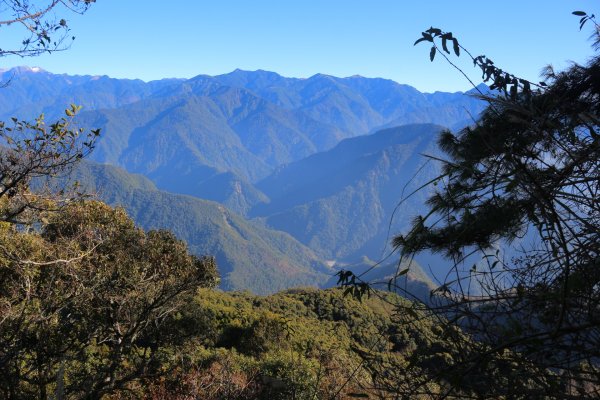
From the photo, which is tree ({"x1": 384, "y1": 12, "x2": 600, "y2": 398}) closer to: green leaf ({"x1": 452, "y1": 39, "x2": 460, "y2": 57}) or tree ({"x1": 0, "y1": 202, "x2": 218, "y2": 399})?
green leaf ({"x1": 452, "y1": 39, "x2": 460, "y2": 57})

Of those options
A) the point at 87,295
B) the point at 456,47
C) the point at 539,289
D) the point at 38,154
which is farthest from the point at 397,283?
the point at 87,295

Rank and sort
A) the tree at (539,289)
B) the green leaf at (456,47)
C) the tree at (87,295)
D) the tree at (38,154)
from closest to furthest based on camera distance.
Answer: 1. the tree at (539,289)
2. the green leaf at (456,47)
3. the tree at (38,154)
4. the tree at (87,295)

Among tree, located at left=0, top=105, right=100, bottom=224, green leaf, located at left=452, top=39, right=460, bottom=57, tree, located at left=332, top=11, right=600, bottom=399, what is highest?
tree, located at left=0, top=105, right=100, bottom=224

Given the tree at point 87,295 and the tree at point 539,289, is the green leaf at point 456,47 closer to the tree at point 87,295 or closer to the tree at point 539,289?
the tree at point 539,289

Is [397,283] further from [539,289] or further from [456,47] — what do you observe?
[456,47]

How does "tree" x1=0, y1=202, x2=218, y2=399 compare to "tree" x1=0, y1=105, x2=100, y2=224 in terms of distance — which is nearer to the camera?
"tree" x1=0, y1=105, x2=100, y2=224

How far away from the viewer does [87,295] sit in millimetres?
7602

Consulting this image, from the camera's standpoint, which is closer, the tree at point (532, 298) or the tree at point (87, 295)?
the tree at point (532, 298)

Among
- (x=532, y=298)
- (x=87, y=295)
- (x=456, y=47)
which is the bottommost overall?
(x=532, y=298)

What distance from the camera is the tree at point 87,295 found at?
663cm

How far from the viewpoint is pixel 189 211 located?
631 feet

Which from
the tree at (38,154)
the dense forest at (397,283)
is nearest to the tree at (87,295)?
the dense forest at (397,283)

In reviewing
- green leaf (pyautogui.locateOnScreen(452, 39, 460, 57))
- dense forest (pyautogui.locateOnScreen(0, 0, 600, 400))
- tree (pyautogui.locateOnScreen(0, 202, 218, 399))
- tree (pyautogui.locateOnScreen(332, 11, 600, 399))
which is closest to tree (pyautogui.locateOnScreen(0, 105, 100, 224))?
dense forest (pyautogui.locateOnScreen(0, 0, 600, 400))

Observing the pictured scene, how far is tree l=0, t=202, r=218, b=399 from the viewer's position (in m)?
6.63
